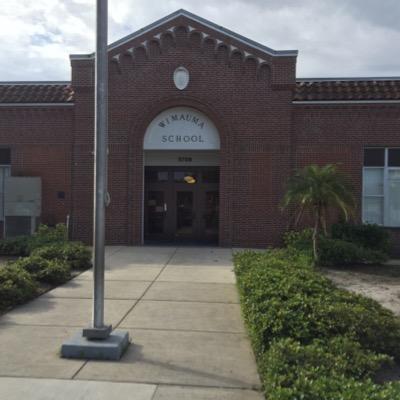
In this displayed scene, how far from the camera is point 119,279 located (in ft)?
36.4

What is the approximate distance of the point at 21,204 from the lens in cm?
1794

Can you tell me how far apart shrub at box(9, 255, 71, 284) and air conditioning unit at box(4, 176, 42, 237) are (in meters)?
7.05

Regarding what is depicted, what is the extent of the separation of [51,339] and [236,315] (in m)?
2.89

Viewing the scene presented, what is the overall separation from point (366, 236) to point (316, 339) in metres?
10.8

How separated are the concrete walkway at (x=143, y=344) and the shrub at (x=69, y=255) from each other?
1150 millimetres

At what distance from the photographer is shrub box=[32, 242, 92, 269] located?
1220 cm

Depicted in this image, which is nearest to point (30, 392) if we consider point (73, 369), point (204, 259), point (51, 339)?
point (73, 369)

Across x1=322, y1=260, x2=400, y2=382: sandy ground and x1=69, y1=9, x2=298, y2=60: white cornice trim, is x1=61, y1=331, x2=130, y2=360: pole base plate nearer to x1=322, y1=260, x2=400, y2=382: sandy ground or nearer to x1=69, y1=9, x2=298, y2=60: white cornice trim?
x1=322, y1=260, x2=400, y2=382: sandy ground

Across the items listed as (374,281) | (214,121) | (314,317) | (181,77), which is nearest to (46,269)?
(314,317)

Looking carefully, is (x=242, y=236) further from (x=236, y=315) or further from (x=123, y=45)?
(x=236, y=315)

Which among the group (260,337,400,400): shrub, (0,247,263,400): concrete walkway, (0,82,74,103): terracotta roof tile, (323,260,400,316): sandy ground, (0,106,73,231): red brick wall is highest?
(0,82,74,103): terracotta roof tile

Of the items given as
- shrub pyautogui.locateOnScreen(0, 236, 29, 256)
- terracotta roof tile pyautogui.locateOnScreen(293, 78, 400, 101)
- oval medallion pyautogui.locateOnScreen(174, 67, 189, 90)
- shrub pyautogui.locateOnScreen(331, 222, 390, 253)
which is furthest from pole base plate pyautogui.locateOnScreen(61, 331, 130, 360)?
terracotta roof tile pyautogui.locateOnScreen(293, 78, 400, 101)

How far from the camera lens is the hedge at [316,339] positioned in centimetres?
444

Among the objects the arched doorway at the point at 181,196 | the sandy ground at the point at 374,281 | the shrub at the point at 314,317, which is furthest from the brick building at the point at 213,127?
the shrub at the point at 314,317
